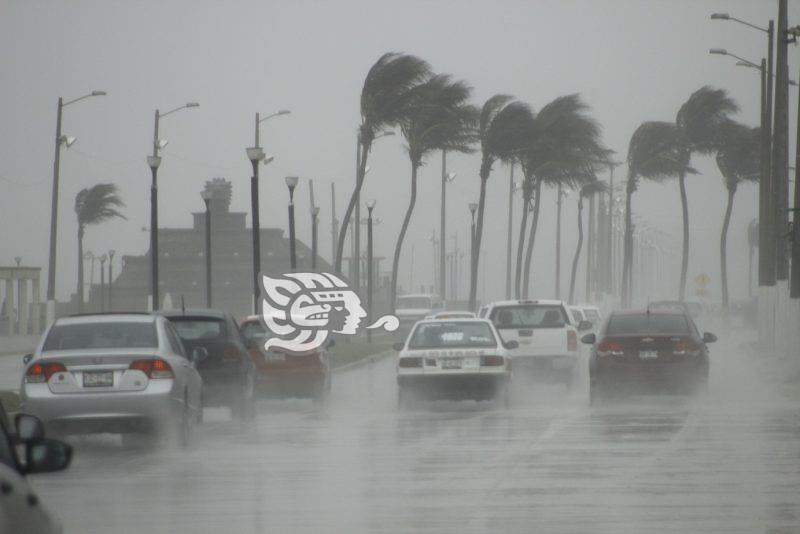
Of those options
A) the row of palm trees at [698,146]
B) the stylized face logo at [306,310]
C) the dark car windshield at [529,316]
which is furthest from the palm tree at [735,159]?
the dark car windshield at [529,316]

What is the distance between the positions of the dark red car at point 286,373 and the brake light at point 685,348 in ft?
20.3

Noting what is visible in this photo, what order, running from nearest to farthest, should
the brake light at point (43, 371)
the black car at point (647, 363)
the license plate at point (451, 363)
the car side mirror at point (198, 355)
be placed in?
the brake light at point (43, 371) → the car side mirror at point (198, 355) → the license plate at point (451, 363) → the black car at point (647, 363)

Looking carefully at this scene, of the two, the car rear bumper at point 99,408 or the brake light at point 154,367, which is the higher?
the brake light at point 154,367

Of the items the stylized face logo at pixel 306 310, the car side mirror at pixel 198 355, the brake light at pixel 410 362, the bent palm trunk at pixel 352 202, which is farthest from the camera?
the bent palm trunk at pixel 352 202

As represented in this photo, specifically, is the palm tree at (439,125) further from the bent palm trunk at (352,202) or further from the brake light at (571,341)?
the brake light at (571,341)

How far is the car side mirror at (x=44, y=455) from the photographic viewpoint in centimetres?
701

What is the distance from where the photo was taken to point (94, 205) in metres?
91.8

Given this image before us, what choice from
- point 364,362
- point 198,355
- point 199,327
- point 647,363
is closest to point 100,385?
point 198,355

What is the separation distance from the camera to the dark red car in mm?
29953

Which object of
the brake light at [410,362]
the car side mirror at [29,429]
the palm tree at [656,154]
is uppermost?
the palm tree at [656,154]

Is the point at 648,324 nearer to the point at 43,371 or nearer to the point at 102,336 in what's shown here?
the point at 102,336

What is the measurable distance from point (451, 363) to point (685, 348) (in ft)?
13.8

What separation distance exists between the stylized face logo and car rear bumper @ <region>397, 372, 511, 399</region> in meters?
3.10

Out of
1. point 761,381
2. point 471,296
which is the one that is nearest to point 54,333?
point 761,381
